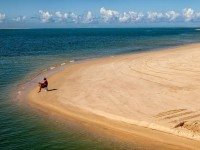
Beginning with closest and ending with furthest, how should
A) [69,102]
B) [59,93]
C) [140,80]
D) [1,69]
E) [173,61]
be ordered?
[69,102] < [59,93] < [140,80] < [173,61] < [1,69]

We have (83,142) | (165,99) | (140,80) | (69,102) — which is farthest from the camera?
A: (140,80)

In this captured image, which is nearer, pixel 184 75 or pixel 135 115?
pixel 135 115

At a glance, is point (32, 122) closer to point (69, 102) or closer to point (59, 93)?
point (69, 102)

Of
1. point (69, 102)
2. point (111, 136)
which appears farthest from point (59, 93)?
point (111, 136)

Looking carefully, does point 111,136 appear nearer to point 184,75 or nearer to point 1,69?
point 184,75

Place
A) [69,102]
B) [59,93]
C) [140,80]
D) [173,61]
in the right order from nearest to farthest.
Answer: [69,102] < [59,93] < [140,80] < [173,61]

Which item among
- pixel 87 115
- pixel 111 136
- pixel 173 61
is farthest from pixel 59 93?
pixel 173 61
